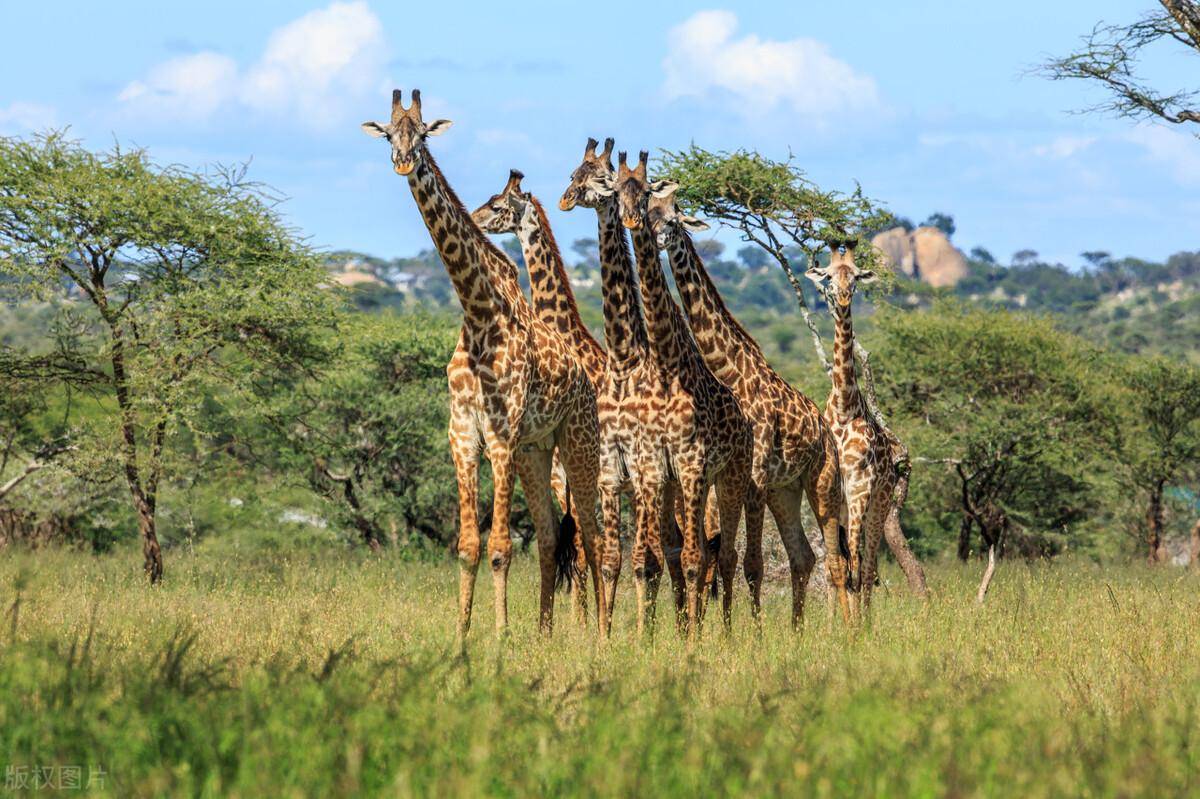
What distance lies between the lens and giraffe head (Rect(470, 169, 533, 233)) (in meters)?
11.5

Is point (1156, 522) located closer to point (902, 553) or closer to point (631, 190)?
point (902, 553)

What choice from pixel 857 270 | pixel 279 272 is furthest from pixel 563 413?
pixel 279 272

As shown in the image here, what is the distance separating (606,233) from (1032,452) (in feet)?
48.1

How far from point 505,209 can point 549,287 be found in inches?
30.2

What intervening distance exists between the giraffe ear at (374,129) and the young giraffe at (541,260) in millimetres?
2371

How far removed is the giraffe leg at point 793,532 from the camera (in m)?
11.7

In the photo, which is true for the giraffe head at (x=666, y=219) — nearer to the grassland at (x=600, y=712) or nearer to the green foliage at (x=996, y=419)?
the grassland at (x=600, y=712)

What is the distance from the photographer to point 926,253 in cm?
17388

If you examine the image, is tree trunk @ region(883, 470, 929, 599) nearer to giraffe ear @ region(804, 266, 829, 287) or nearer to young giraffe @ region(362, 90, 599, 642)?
giraffe ear @ region(804, 266, 829, 287)

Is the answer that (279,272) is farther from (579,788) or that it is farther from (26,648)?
(579,788)

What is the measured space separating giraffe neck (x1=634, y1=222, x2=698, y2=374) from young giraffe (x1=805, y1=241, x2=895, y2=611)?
62.2 inches

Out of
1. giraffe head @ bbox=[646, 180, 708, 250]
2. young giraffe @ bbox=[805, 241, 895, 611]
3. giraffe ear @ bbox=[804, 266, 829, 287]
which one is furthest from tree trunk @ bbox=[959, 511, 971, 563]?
giraffe head @ bbox=[646, 180, 708, 250]

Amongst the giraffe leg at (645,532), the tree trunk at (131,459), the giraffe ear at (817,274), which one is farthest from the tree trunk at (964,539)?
the giraffe leg at (645,532)

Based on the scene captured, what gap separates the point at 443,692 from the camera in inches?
264
